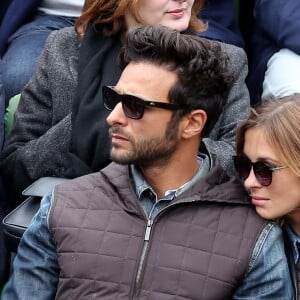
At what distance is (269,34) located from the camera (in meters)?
2.98

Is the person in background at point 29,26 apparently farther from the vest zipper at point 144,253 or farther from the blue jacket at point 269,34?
the vest zipper at point 144,253

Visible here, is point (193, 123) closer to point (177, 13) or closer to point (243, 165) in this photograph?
point (243, 165)

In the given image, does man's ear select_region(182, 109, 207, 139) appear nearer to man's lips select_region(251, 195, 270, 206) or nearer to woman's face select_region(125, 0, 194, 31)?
man's lips select_region(251, 195, 270, 206)

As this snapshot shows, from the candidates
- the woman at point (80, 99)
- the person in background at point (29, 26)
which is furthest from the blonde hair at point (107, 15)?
the person in background at point (29, 26)

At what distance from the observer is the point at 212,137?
2.46 meters

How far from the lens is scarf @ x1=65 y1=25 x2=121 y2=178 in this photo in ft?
7.81

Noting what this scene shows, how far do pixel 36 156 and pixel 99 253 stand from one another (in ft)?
2.18

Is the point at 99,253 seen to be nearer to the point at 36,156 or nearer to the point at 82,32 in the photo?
the point at 36,156

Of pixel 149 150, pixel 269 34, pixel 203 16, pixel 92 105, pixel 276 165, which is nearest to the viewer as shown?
pixel 276 165

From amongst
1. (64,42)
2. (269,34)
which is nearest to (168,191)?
(64,42)

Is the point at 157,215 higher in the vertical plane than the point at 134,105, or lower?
lower

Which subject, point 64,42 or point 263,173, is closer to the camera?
point 263,173

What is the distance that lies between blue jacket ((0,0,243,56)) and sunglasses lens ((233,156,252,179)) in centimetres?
123

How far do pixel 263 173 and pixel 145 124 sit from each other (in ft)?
1.01
